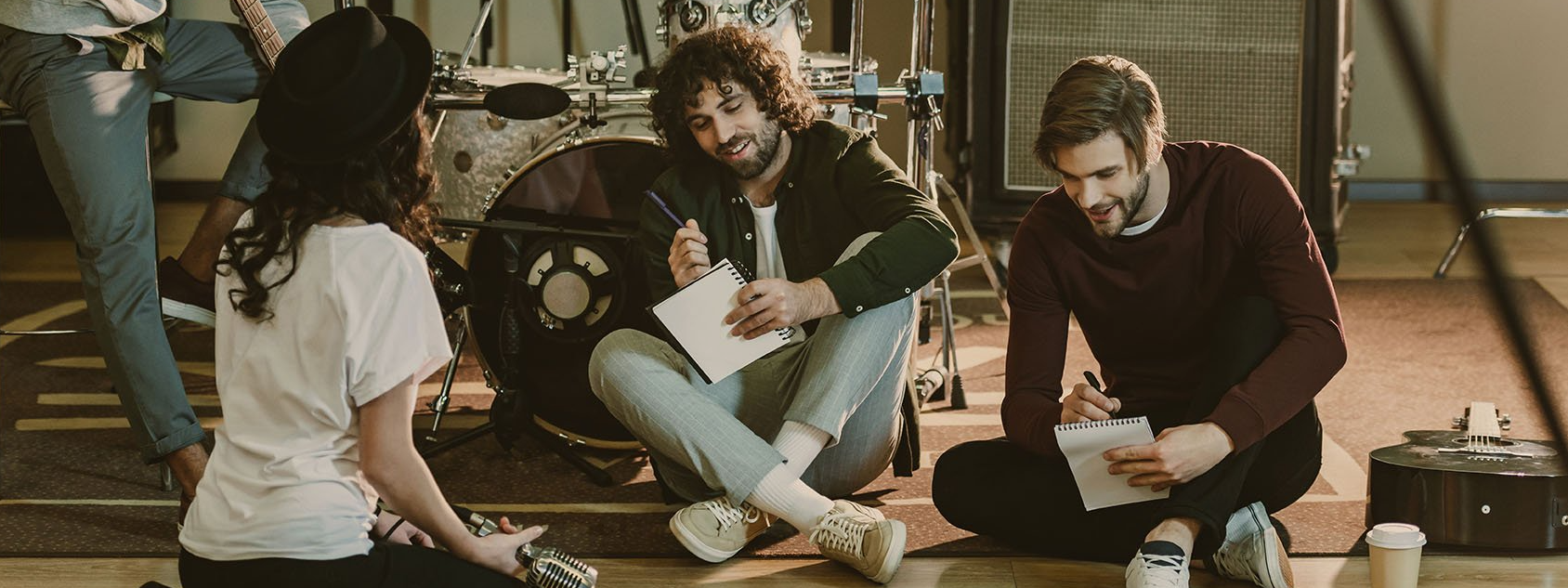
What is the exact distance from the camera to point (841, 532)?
2.29 m

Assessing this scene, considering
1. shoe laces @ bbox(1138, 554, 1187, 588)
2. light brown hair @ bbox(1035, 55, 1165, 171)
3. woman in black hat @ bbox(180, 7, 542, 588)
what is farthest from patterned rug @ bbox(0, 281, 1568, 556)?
woman in black hat @ bbox(180, 7, 542, 588)

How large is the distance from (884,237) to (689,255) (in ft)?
1.01

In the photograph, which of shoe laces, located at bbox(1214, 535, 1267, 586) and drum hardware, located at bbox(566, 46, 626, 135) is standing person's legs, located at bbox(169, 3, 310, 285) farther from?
shoe laces, located at bbox(1214, 535, 1267, 586)

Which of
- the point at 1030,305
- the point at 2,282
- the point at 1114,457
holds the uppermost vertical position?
the point at 1030,305

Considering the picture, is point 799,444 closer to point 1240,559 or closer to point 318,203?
point 1240,559

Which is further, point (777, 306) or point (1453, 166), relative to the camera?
point (777, 306)

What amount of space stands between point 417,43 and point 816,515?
97 centimetres

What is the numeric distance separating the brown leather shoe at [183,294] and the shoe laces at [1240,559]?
1.83 metres

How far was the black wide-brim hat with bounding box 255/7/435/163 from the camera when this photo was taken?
164cm

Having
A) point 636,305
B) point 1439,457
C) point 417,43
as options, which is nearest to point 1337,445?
point 1439,457

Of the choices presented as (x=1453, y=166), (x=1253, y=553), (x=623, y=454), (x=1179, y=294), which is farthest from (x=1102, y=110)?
(x=1453, y=166)

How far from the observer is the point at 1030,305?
7.59 feet

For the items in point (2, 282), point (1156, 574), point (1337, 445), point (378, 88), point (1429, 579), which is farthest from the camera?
point (2, 282)

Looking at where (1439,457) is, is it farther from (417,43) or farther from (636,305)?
(417,43)
